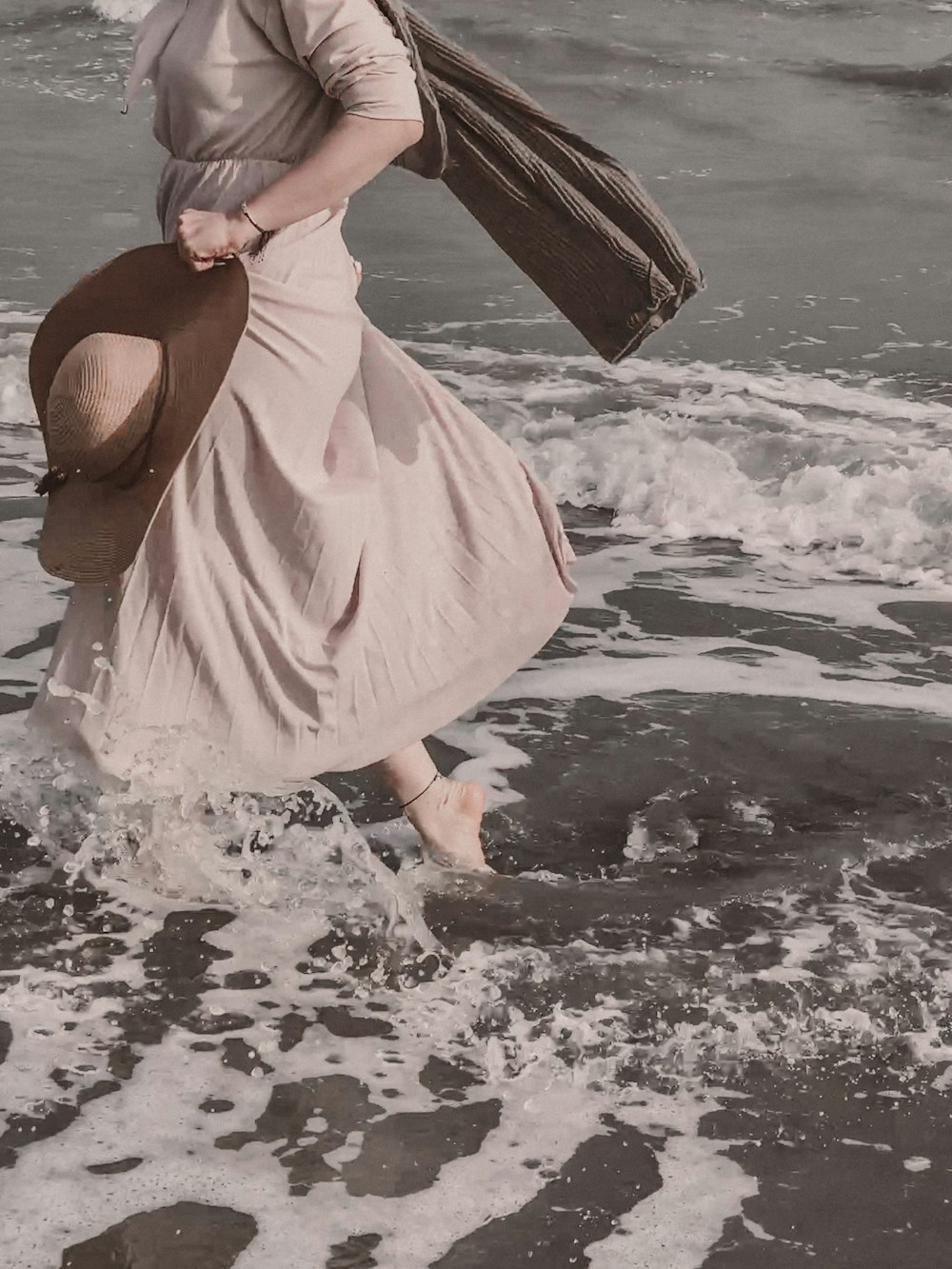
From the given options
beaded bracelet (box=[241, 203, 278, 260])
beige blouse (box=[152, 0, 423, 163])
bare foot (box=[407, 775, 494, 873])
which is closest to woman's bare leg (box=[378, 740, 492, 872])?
bare foot (box=[407, 775, 494, 873])

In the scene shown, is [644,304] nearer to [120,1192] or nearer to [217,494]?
[217,494]

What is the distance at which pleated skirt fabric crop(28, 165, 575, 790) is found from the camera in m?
2.41

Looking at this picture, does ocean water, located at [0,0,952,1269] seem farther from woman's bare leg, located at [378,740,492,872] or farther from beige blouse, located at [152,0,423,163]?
beige blouse, located at [152,0,423,163]

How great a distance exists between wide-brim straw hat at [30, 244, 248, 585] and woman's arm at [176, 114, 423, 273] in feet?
0.14

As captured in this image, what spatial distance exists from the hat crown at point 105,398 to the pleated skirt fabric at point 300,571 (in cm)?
8

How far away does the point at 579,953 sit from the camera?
8.56 feet

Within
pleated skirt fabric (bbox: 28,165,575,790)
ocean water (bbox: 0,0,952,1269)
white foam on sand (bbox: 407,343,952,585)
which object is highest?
pleated skirt fabric (bbox: 28,165,575,790)

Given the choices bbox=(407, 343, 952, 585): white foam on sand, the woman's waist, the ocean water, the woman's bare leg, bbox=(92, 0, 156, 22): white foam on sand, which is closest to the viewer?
the ocean water

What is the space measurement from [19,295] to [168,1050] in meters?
7.32

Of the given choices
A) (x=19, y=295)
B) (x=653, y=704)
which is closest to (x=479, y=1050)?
(x=653, y=704)

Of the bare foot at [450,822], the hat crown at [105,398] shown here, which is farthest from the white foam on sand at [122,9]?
the hat crown at [105,398]

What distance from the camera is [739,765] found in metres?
3.41

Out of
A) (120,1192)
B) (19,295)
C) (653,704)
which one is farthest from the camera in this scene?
(19,295)

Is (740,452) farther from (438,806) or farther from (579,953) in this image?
(579,953)
